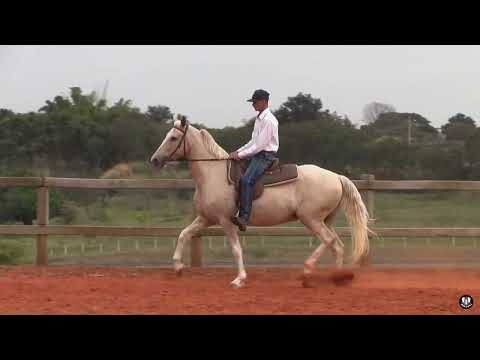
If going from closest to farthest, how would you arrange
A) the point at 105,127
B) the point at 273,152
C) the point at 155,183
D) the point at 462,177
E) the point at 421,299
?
the point at 421,299
the point at 273,152
the point at 155,183
the point at 462,177
the point at 105,127

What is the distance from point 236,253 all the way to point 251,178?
0.97m

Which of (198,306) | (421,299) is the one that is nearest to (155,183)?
(198,306)

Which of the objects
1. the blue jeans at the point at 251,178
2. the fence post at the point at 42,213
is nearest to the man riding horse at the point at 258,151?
the blue jeans at the point at 251,178

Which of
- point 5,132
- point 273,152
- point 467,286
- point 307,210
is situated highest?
point 5,132

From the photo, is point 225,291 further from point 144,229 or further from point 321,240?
point 144,229

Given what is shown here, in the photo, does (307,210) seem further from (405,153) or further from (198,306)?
(405,153)

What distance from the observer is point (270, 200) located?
347 inches

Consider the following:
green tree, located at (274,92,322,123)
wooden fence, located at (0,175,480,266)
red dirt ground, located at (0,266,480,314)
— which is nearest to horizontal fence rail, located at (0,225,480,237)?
wooden fence, located at (0,175,480,266)

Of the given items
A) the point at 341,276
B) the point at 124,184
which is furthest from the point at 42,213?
the point at 341,276

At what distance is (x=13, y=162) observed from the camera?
2156 cm

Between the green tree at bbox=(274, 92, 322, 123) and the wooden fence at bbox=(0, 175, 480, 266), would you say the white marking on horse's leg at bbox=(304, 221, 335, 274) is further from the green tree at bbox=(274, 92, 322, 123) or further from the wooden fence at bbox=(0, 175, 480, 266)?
the green tree at bbox=(274, 92, 322, 123)

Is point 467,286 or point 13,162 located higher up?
point 13,162

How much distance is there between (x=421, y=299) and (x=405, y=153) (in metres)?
13.1

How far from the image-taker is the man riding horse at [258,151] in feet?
28.0
